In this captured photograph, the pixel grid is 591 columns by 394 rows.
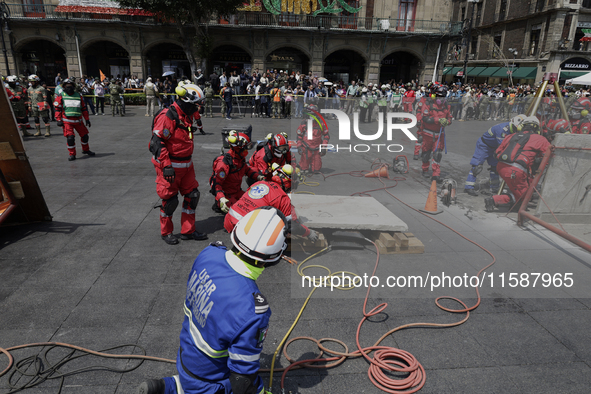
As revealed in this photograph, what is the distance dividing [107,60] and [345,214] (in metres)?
33.9

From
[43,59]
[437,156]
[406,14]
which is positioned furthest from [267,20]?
[437,156]

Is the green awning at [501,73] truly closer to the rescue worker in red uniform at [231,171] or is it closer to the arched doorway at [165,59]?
the arched doorway at [165,59]

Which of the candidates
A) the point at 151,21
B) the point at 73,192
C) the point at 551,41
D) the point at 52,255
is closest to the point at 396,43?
the point at 551,41

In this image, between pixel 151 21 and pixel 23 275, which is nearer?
pixel 23 275

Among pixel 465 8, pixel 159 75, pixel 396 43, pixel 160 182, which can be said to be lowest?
pixel 160 182

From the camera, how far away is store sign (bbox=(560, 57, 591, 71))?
116 feet

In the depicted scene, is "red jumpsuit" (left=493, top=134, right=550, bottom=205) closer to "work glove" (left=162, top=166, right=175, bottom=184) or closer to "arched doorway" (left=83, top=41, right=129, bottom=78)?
"work glove" (left=162, top=166, right=175, bottom=184)

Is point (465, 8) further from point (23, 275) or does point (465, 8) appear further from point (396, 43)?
point (23, 275)

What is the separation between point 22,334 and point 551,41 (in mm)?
44093

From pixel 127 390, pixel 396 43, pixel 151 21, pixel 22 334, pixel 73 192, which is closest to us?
pixel 127 390

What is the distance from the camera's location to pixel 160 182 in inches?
207

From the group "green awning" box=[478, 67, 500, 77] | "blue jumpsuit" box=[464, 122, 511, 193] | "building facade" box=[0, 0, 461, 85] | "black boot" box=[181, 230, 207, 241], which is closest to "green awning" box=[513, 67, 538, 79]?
"green awning" box=[478, 67, 500, 77]

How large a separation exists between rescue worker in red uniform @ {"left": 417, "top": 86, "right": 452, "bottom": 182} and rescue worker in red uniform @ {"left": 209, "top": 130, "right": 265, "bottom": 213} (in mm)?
5356

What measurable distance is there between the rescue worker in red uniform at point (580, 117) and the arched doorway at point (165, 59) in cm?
2952
